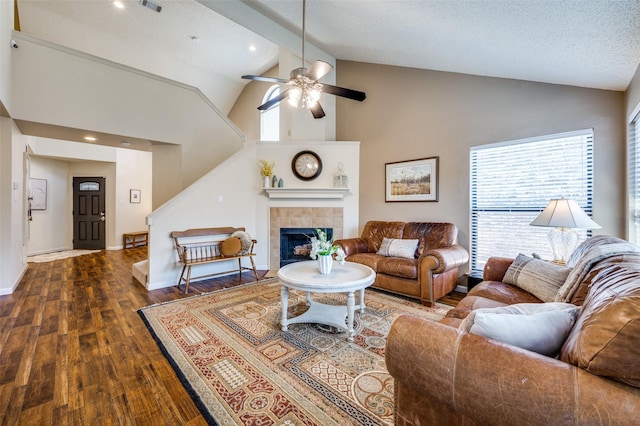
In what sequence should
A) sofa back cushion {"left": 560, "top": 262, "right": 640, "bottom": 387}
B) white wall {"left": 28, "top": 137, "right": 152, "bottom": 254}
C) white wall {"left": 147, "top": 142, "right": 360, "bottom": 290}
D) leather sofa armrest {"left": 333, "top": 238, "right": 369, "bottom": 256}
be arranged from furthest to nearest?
white wall {"left": 28, "top": 137, "right": 152, "bottom": 254} < white wall {"left": 147, "top": 142, "right": 360, "bottom": 290} < leather sofa armrest {"left": 333, "top": 238, "right": 369, "bottom": 256} < sofa back cushion {"left": 560, "top": 262, "right": 640, "bottom": 387}

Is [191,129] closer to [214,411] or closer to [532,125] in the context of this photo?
[214,411]

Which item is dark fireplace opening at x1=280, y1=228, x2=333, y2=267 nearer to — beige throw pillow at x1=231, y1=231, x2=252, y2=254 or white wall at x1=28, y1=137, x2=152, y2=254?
beige throw pillow at x1=231, y1=231, x2=252, y2=254

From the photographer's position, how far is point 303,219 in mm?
4961

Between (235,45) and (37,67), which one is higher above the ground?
(235,45)

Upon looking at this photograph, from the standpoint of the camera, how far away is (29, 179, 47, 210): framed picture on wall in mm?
6413

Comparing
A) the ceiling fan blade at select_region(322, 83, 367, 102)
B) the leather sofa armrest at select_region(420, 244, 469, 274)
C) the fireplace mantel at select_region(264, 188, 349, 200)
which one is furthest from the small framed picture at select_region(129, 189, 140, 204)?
the leather sofa armrest at select_region(420, 244, 469, 274)

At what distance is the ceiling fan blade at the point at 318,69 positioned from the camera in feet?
8.95

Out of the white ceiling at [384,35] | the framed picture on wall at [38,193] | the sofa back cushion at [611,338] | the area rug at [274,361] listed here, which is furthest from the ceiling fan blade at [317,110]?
the framed picture on wall at [38,193]

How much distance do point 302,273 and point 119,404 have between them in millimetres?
1587

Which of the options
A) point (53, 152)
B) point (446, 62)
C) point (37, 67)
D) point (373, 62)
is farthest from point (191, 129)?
point (446, 62)

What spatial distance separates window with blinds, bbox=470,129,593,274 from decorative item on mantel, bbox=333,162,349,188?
1.99 meters

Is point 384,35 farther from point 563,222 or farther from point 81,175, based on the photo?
point 81,175

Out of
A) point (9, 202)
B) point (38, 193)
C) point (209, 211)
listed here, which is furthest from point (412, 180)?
point (38, 193)

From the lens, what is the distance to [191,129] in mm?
5191
